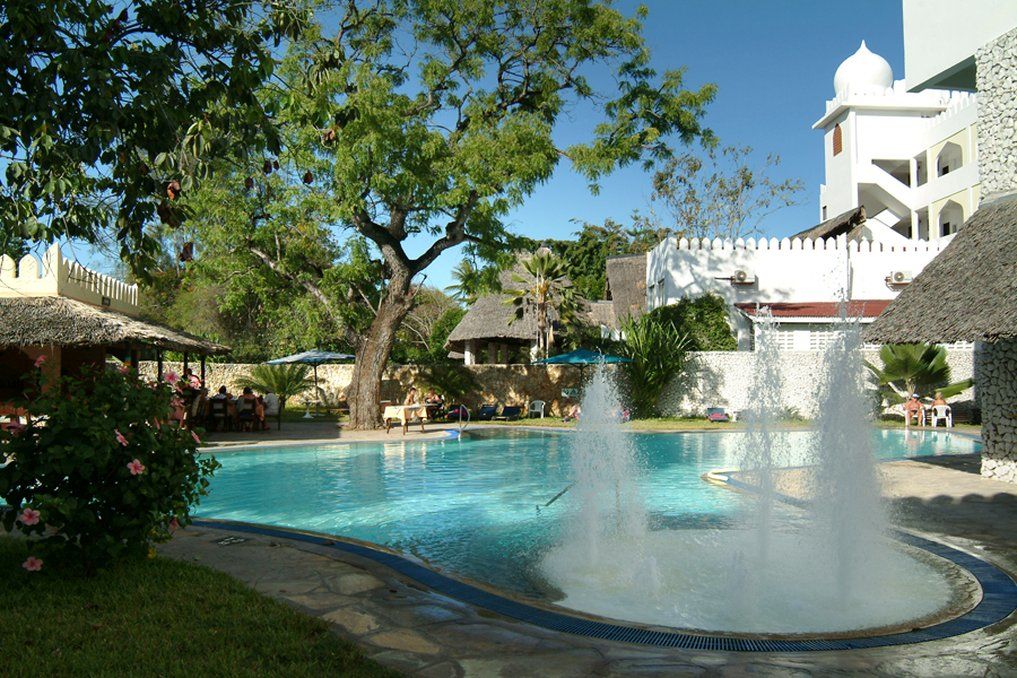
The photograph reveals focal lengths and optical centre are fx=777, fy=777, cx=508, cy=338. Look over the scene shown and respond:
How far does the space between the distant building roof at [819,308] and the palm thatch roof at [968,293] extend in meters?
13.3

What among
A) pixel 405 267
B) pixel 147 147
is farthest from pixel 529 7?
pixel 147 147

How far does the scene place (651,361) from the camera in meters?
24.4

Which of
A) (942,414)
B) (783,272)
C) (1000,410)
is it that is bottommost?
(942,414)

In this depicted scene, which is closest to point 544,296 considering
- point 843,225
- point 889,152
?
point 843,225

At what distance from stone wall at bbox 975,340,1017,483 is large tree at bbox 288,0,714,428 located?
34.5 ft

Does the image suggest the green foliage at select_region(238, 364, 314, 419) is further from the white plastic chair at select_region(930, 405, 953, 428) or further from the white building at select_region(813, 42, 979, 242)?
the white building at select_region(813, 42, 979, 242)

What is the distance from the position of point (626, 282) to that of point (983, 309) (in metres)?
31.7

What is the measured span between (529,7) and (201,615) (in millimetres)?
18560

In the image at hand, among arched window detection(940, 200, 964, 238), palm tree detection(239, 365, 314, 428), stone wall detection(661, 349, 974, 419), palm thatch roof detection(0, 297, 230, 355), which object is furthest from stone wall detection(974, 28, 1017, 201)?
arched window detection(940, 200, 964, 238)

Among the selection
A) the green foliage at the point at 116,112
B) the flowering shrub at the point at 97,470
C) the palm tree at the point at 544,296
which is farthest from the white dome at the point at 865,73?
the flowering shrub at the point at 97,470

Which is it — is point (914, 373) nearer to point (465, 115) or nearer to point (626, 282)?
point (465, 115)

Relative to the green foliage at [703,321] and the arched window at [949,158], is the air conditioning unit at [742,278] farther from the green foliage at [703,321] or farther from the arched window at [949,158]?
the arched window at [949,158]

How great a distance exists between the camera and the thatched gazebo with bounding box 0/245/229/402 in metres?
16.0

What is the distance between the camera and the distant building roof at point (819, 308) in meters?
24.5
